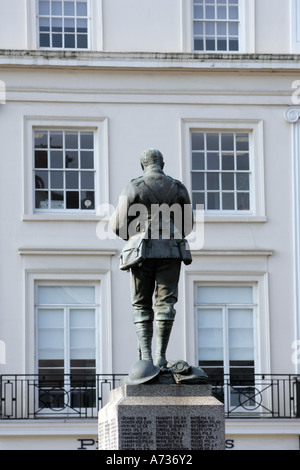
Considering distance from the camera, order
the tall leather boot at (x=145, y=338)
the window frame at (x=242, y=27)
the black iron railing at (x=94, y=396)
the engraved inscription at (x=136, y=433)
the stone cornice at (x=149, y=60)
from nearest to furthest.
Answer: the engraved inscription at (x=136, y=433), the tall leather boot at (x=145, y=338), the black iron railing at (x=94, y=396), the stone cornice at (x=149, y=60), the window frame at (x=242, y=27)

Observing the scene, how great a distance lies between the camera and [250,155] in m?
34.8

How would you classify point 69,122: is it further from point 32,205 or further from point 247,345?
point 247,345

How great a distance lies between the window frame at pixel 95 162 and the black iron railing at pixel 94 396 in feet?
10.6

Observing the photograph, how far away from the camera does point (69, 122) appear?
34.3 m

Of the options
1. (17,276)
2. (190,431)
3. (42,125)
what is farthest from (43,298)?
(190,431)

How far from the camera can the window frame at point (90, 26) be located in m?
34.4

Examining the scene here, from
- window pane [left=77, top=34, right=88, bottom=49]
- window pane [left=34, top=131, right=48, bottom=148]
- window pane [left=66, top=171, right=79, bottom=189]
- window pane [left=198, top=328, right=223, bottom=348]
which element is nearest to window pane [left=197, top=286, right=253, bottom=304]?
window pane [left=198, top=328, right=223, bottom=348]

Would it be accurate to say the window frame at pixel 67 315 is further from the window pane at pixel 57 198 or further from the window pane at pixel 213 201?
the window pane at pixel 213 201

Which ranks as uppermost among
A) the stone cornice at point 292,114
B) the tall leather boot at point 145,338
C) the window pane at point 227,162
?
the stone cornice at point 292,114

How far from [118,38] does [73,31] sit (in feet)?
3.06

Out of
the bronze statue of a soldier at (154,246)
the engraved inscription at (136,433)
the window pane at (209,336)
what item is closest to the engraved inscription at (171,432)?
the engraved inscription at (136,433)

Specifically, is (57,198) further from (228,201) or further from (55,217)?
(228,201)

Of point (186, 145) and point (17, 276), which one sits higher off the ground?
point (186, 145)

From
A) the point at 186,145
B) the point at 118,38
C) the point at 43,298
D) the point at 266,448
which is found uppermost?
the point at 118,38
